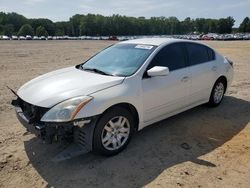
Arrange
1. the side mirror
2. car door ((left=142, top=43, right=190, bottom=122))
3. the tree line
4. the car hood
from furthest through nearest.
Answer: the tree line → car door ((left=142, top=43, right=190, bottom=122)) → the side mirror → the car hood

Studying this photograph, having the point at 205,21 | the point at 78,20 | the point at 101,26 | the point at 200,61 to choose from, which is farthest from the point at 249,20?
the point at 200,61

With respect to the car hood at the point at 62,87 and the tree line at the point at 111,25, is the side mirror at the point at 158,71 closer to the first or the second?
the car hood at the point at 62,87

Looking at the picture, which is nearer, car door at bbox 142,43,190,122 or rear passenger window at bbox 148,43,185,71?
car door at bbox 142,43,190,122

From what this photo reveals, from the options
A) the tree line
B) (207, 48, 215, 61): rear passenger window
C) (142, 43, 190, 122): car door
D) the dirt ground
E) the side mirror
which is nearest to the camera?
the dirt ground

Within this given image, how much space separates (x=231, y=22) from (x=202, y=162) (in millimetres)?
157397

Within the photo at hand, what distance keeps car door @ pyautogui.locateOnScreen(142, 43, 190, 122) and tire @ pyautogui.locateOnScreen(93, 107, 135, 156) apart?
16.6 inches

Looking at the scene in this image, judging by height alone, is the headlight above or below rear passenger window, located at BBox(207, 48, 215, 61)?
below

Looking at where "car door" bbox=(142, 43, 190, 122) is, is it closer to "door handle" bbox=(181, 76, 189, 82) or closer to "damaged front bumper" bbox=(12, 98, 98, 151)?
"door handle" bbox=(181, 76, 189, 82)

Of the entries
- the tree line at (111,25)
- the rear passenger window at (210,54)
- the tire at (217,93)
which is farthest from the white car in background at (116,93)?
the tree line at (111,25)

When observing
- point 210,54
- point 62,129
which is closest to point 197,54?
point 210,54

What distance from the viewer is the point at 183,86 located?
5633mm

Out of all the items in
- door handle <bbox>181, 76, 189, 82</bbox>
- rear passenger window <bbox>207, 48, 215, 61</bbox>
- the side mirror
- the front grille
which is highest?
rear passenger window <bbox>207, 48, 215, 61</bbox>

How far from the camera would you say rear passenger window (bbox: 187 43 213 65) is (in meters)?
6.05

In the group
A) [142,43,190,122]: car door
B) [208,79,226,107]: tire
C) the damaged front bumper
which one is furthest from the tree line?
the damaged front bumper
